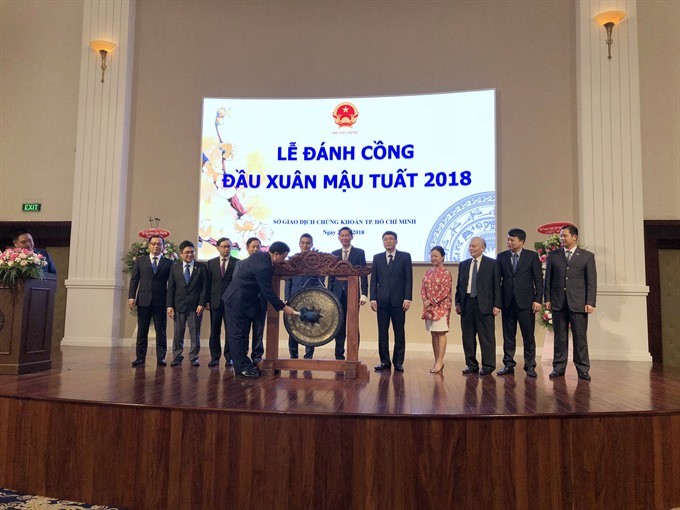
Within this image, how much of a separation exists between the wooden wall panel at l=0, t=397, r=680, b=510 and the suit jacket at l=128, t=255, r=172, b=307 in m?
2.08

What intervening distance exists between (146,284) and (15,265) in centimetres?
105

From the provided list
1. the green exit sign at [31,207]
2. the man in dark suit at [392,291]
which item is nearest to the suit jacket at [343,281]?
the man in dark suit at [392,291]

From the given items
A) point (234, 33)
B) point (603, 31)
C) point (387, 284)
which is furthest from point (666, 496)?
point (234, 33)

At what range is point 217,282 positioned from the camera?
5184mm

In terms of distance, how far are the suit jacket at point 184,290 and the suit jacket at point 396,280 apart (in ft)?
5.23

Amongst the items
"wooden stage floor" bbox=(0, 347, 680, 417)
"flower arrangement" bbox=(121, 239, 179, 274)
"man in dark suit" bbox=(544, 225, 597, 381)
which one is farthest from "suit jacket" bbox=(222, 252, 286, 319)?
"flower arrangement" bbox=(121, 239, 179, 274)

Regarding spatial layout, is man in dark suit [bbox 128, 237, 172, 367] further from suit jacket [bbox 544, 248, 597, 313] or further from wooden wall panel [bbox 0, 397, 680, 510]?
suit jacket [bbox 544, 248, 597, 313]

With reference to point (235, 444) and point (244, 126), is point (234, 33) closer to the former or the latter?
point (244, 126)

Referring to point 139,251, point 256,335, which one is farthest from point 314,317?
point 139,251

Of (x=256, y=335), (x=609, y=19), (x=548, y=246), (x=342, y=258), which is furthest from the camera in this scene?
(x=609, y=19)

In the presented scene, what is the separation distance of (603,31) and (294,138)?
155 inches

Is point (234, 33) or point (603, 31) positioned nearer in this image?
point (603, 31)

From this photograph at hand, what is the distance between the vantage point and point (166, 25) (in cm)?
763

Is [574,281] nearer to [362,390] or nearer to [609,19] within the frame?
[362,390]
